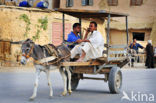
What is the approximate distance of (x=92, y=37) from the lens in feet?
35.0

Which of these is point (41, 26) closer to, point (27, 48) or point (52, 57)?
point (52, 57)

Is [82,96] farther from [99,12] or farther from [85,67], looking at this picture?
[99,12]

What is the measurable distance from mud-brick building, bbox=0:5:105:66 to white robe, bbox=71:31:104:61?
1668 cm

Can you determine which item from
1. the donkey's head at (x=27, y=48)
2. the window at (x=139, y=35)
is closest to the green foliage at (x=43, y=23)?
the window at (x=139, y=35)

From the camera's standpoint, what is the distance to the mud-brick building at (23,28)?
26966mm

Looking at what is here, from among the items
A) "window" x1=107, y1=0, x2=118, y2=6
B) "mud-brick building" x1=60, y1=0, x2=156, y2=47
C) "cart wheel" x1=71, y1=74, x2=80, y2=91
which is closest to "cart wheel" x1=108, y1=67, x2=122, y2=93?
"cart wheel" x1=71, y1=74, x2=80, y2=91

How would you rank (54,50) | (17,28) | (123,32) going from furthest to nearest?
(123,32)
(17,28)
(54,50)

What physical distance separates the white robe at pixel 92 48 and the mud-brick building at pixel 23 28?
16682mm

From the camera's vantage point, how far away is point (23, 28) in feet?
93.2

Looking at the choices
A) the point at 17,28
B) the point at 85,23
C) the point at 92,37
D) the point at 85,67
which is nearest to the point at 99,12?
the point at 92,37

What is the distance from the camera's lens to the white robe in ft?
34.1

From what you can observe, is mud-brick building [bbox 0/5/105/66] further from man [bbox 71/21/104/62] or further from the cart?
man [bbox 71/21/104/62]

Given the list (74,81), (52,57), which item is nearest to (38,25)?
(74,81)

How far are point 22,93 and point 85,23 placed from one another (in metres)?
22.1
